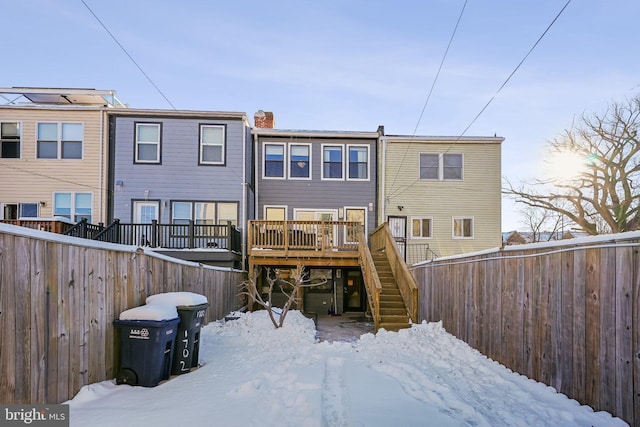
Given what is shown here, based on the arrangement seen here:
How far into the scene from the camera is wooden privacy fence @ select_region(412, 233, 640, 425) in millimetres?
3301

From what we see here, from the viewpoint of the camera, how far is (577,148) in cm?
2409

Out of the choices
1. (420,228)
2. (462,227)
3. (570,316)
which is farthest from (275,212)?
(570,316)

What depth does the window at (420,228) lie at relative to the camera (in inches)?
642

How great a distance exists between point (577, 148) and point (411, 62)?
1876 centimetres

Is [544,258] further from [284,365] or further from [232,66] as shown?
[232,66]

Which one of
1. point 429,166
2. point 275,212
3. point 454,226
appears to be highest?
point 429,166

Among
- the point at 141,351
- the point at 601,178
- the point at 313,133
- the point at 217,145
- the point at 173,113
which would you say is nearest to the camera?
the point at 141,351

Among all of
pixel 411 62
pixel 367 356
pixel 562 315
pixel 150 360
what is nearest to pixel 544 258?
pixel 562 315

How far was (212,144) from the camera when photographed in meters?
15.1

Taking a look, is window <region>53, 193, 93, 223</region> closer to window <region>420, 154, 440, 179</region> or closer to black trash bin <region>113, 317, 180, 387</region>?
black trash bin <region>113, 317, 180, 387</region>

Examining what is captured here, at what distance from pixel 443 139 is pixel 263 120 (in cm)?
791

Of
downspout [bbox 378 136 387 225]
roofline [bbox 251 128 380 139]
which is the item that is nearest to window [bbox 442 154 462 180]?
downspout [bbox 378 136 387 225]

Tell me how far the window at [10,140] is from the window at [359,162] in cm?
1269

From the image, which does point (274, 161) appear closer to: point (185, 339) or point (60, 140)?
point (60, 140)
